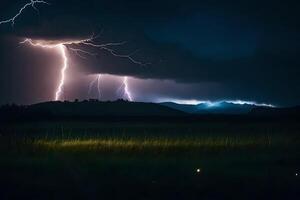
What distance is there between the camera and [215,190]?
1698cm

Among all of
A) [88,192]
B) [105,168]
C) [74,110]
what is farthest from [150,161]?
[74,110]

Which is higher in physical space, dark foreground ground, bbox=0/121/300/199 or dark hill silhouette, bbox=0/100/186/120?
dark hill silhouette, bbox=0/100/186/120

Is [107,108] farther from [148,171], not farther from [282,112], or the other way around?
[148,171]

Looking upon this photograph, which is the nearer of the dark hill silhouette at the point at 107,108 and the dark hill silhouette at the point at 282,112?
the dark hill silhouette at the point at 282,112

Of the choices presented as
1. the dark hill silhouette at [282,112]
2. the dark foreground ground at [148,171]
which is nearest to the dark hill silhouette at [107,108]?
the dark hill silhouette at [282,112]

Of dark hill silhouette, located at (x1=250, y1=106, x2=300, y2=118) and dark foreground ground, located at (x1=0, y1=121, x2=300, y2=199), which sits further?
dark hill silhouette, located at (x1=250, y1=106, x2=300, y2=118)

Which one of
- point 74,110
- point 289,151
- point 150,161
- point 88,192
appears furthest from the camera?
point 74,110

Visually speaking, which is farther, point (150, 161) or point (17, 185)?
point (150, 161)

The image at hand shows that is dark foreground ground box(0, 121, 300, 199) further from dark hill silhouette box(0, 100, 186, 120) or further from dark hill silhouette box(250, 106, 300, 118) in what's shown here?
dark hill silhouette box(0, 100, 186, 120)

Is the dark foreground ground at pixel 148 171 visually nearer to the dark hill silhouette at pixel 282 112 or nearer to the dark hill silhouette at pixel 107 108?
the dark hill silhouette at pixel 282 112

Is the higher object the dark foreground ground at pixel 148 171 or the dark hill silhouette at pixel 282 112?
the dark hill silhouette at pixel 282 112

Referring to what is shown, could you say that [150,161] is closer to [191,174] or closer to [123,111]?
[191,174]

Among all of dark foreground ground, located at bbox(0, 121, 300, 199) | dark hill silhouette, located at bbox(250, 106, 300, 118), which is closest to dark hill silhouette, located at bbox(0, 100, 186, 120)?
dark hill silhouette, located at bbox(250, 106, 300, 118)

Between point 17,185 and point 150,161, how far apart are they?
885cm
